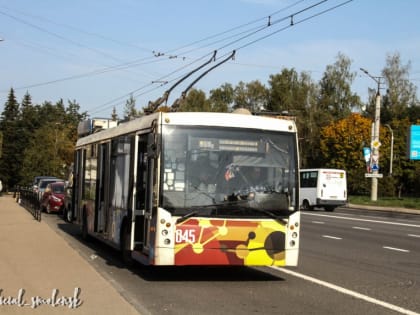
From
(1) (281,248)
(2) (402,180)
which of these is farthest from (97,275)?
(2) (402,180)

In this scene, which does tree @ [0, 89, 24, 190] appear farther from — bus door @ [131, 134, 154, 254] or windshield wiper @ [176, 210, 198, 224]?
windshield wiper @ [176, 210, 198, 224]

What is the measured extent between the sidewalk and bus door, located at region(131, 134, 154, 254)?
0.91 m

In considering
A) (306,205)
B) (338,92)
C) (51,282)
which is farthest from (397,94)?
(51,282)

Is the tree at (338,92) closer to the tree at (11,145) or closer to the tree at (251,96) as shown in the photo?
the tree at (251,96)

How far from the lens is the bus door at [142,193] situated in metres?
10.3

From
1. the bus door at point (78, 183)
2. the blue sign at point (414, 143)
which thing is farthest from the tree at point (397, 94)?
the bus door at point (78, 183)

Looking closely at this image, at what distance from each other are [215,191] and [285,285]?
1778 millimetres

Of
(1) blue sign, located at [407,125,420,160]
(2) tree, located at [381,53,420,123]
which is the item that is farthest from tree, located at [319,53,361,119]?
(1) blue sign, located at [407,125,420,160]

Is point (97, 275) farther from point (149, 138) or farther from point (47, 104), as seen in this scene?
point (47, 104)

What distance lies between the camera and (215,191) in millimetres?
10031

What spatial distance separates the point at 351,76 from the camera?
86.7m

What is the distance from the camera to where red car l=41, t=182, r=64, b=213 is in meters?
27.4

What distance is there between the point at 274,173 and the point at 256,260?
1380 mm

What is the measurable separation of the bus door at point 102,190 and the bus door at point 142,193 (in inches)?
100.0
